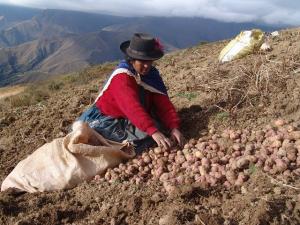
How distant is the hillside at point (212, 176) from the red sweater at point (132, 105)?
22 centimetres

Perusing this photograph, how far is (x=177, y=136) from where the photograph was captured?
152 inches

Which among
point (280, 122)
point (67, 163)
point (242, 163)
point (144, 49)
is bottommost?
point (67, 163)

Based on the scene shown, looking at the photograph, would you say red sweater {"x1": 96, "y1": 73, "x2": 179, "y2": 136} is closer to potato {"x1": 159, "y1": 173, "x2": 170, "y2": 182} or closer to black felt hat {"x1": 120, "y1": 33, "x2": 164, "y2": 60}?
black felt hat {"x1": 120, "y1": 33, "x2": 164, "y2": 60}

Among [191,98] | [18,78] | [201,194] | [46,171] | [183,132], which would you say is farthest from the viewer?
[18,78]

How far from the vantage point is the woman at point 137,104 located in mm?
3814

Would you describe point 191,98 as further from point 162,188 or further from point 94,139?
point 162,188

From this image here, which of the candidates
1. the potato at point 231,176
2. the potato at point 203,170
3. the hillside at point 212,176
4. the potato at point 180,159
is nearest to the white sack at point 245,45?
the hillside at point 212,176

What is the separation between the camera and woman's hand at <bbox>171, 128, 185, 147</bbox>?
384 cm

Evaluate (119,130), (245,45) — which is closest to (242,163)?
(119,130)

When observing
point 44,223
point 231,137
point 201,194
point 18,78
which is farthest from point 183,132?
point 18,78

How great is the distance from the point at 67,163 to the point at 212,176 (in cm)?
116

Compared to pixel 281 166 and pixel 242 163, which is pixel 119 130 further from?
pixel 281 166

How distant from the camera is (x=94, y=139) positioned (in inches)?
152

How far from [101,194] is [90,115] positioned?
1.07 metres
